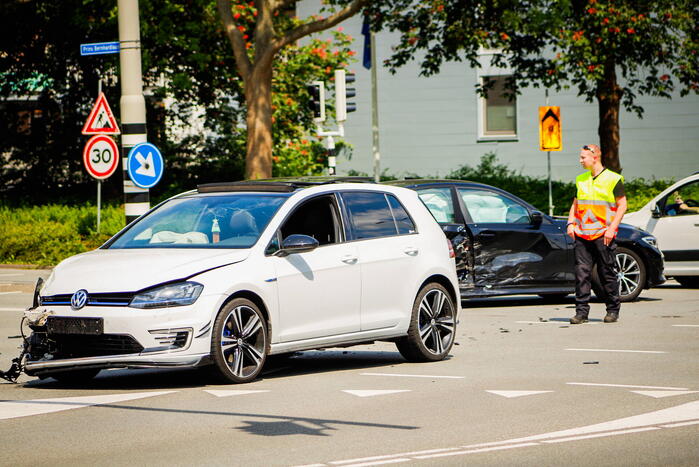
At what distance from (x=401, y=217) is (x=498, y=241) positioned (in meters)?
5.01

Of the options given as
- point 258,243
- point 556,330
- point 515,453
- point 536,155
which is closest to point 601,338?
point 556,330

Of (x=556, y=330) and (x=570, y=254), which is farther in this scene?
(x=570, y=254)

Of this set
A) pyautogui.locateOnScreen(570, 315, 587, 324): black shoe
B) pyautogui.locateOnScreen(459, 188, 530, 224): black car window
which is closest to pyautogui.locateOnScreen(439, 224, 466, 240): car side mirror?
pyautogui.locateOnScreen(459, 188, 530, 224): black car window

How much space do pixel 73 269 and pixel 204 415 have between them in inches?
Result: 76.2

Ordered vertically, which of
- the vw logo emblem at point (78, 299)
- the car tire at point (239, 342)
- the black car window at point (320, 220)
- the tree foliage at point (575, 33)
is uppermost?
the tree foliage at point (575, 33)

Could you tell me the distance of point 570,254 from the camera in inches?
645

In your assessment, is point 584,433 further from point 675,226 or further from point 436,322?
point 675,226

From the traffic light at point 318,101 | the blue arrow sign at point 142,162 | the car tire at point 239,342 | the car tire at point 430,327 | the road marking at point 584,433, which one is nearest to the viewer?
the road marking at point 584,433

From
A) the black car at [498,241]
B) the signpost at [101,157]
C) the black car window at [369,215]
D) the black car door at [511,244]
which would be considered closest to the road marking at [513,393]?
the black car window at [369,215]

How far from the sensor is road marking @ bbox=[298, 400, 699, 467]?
6512mm

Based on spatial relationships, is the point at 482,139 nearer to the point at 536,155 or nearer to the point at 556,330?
the point at 536,155

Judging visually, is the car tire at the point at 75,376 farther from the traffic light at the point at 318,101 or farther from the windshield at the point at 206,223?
the traffic light at the point at 318,101

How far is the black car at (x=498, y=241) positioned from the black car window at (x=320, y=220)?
514cm

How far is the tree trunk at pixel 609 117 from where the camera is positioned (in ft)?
91.6
